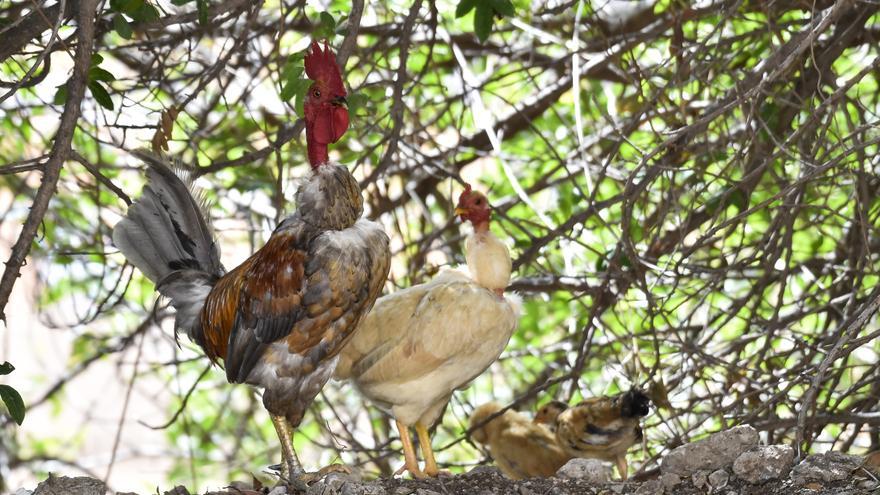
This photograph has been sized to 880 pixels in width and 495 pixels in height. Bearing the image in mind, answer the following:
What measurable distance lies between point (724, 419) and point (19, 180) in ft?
15.2

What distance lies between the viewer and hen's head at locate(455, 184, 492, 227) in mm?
5406

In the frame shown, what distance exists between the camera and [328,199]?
14.8ft

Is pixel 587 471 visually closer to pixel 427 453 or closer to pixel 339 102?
pixel 427 453

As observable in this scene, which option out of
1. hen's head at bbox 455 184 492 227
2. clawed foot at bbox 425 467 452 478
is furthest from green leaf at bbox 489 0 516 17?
clawed foot at bbox 425 467 452 478

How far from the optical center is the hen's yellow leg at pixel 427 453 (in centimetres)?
493

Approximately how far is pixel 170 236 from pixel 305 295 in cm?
98

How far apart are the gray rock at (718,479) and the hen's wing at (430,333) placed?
1.19 metres

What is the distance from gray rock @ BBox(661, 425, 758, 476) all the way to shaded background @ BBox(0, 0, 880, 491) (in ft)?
0.30

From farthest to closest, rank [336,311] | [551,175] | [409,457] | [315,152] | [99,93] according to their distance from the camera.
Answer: [551,175], [409,457], [315,152], [336,311], [99,93]

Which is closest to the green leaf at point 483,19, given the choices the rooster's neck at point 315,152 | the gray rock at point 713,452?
the rooster's neck at point 315,152

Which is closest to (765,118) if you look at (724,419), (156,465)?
(724,419)

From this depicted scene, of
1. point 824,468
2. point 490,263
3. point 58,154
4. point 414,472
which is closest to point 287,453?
point 414,472

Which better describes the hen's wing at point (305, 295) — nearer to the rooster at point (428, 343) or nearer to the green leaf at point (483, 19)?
the rooster at point (428, 343)

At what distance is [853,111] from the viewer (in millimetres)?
6895
